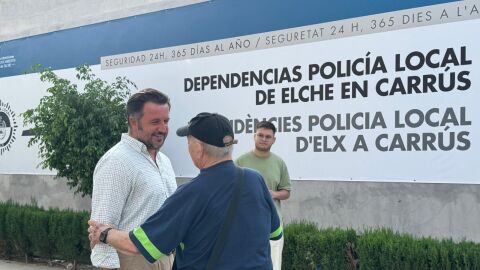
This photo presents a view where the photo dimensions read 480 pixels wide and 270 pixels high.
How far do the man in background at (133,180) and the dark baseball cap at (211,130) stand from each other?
54 centimetres

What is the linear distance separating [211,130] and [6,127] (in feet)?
30.4

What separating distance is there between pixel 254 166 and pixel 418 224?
1.86 metres

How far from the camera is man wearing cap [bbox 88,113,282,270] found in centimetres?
253

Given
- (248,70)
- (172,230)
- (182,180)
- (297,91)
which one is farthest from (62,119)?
(172,230)

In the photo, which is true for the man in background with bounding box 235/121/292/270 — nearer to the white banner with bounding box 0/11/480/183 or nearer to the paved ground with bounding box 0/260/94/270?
the white banner with bounding box 0/11/480/183

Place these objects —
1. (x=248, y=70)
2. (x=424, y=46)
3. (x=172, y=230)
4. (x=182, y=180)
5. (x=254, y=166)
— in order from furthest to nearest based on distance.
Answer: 1. (x=182, y=180)
2. (x=248, y=70)
3. (x=424, y=46)
4. (x=254, y=166)
5. (x=172, y=230)

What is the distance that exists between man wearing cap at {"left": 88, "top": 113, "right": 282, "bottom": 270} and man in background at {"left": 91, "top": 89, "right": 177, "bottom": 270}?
1.11ft

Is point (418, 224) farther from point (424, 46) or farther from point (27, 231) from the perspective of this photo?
point (27, 231)

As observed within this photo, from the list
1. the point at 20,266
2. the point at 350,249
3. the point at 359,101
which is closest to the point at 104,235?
the point at 350,249

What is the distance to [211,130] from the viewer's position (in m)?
2.63

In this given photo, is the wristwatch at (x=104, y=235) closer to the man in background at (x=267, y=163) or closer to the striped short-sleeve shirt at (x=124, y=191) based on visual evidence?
the striped short-sleeve shirt at (x=124, y=191)

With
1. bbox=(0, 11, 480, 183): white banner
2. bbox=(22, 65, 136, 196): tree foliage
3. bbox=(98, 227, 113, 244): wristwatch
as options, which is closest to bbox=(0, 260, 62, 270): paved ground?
bbox=(22, 65, 136, 196): tree foliage

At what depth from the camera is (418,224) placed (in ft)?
20.8

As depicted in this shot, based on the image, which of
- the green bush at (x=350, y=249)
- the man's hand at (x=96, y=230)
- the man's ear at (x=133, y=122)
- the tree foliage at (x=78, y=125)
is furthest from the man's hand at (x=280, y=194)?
the tree foliage at (x=78, y=125)
